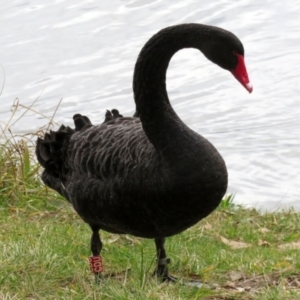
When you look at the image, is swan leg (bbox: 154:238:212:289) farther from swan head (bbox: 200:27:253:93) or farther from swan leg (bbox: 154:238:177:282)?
swan head (bbox: 200:27:253:93)

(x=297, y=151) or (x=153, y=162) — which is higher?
(x=153, y=162)

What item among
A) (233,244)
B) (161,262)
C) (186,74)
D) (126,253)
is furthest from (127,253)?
(186,74)

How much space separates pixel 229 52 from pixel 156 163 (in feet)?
1.71

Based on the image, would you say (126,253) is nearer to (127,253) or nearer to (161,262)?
(127,253)

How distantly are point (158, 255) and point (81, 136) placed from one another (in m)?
0.65

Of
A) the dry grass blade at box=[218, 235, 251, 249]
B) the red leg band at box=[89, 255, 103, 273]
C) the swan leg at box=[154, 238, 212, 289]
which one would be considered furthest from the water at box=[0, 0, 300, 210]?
the red leg band at box=[89, 255, 103, 273]

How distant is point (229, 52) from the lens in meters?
3.42

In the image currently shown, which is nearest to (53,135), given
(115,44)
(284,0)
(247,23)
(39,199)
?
(39,199)

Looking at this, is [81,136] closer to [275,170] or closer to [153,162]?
[153,162]

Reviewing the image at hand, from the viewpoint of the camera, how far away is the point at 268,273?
3.91m

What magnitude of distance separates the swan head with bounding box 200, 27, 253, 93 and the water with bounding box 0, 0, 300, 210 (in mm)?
3174

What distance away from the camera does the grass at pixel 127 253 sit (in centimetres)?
351

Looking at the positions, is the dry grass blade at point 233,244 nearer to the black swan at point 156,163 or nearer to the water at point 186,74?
the black swan at point 156,163

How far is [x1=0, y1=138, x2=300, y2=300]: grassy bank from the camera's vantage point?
3506mm
